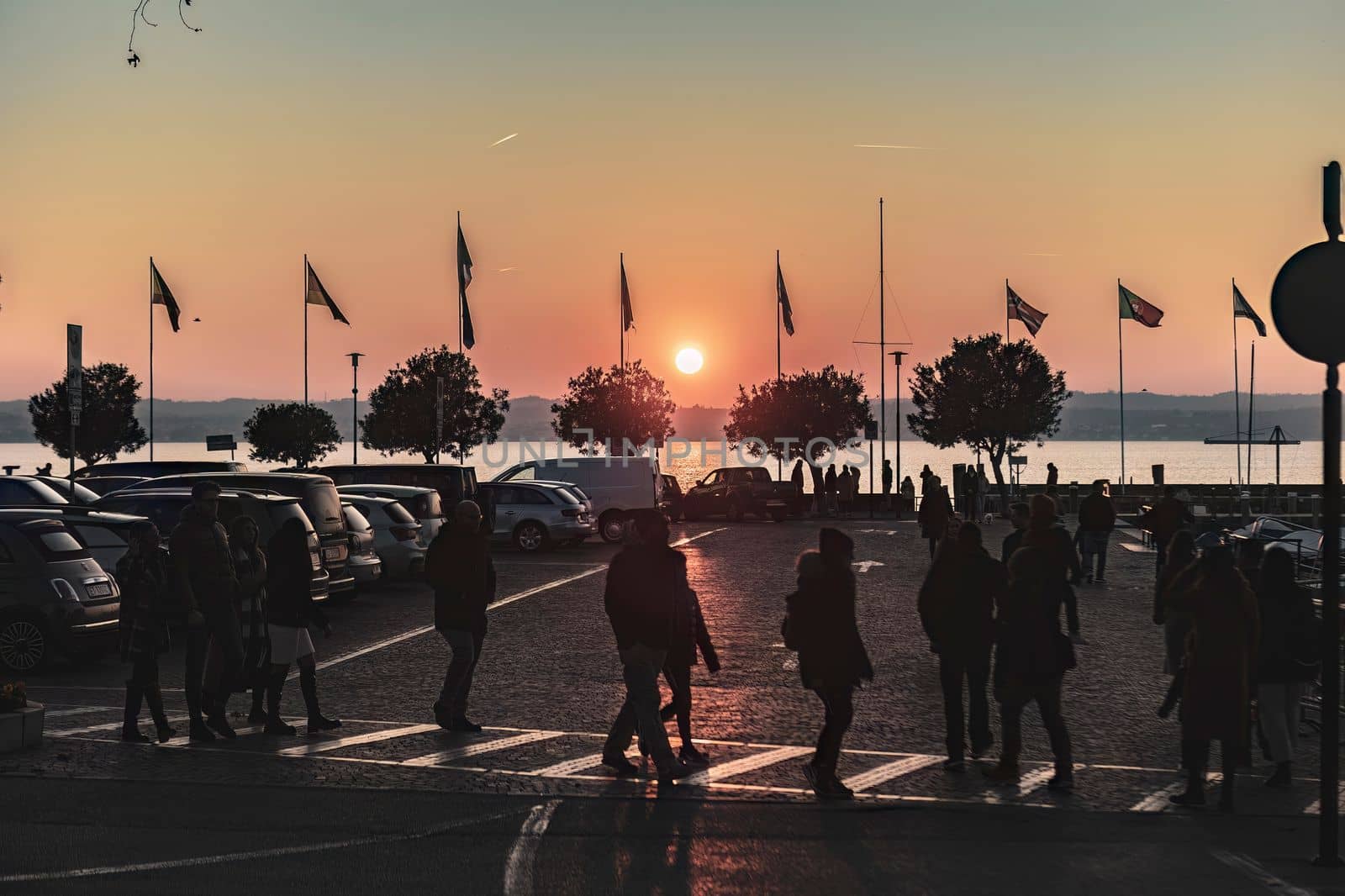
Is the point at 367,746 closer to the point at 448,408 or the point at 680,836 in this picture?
the point at 680,836

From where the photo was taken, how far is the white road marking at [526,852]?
6344 millimetres

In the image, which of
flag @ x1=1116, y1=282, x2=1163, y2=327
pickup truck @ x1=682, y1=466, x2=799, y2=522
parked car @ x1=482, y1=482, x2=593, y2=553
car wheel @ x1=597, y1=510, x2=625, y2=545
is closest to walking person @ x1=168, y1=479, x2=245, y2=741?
parked car @ x1=482, y1=482, x2=593, y2=553

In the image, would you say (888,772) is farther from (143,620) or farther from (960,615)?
(143,620)

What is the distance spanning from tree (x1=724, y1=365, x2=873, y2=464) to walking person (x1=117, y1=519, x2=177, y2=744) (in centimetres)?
7285

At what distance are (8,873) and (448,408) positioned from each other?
80586 millimetres

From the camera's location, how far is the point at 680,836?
7.27 m

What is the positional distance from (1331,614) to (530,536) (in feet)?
76.7

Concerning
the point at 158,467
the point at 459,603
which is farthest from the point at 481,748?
the point at 158,467

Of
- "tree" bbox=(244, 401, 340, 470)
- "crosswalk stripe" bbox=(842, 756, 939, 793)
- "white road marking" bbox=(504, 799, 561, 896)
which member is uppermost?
"tree" bbox=(244, 401, 340, 470)

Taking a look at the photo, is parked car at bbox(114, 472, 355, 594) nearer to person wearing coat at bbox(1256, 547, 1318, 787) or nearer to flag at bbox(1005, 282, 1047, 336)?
person wearing coat at bbox(1256, 547, 1318, 787)

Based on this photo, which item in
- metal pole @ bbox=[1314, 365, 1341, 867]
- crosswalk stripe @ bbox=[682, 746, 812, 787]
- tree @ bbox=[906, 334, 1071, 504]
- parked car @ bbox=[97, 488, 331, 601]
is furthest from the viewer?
tree @ bbox=[906, 334, 1071, 504]

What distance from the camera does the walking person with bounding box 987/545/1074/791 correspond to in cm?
834

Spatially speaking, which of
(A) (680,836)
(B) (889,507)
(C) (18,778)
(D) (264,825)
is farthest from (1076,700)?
(B) (889,507)

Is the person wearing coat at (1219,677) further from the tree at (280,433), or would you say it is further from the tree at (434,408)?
the tree at (280,433)
